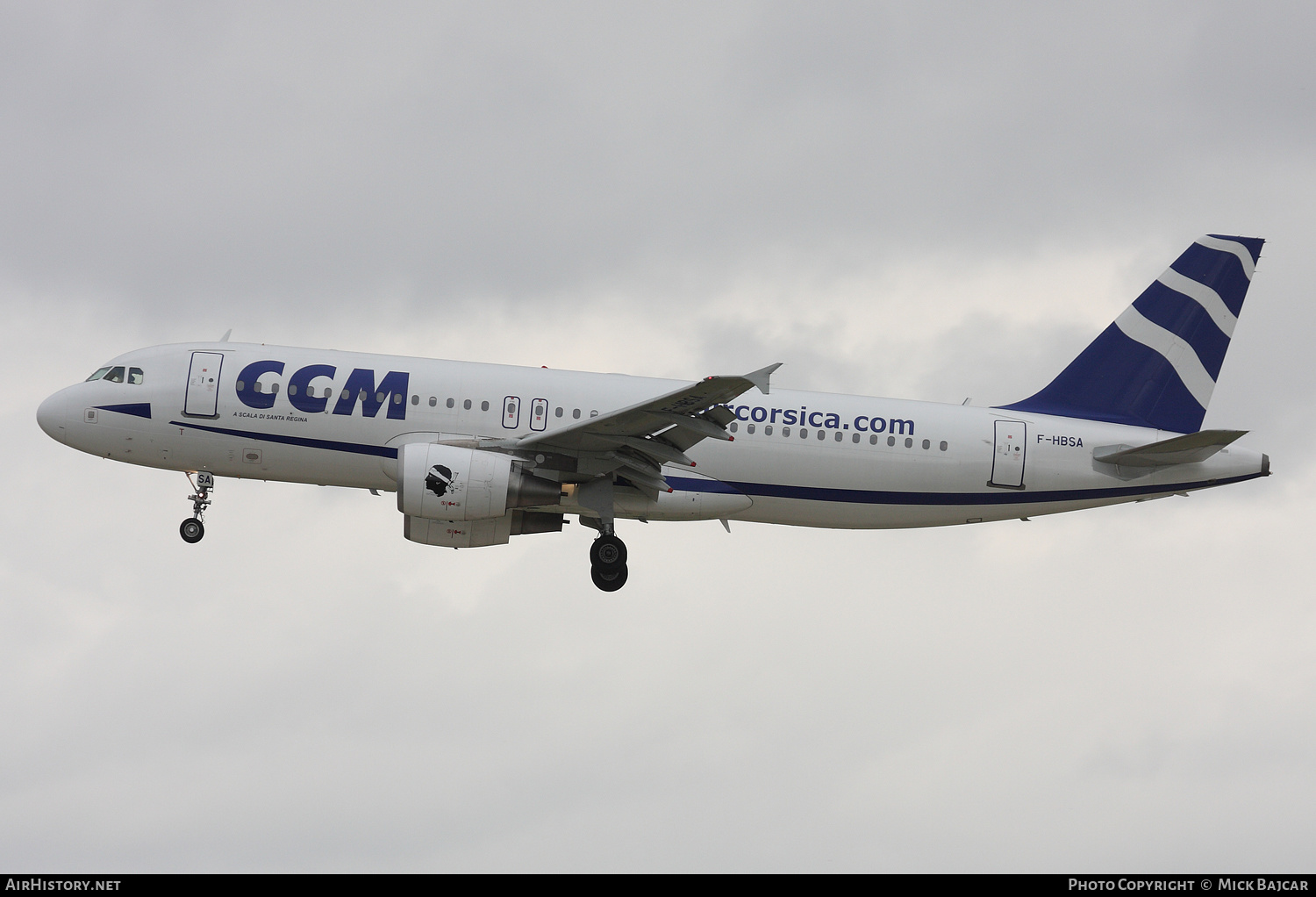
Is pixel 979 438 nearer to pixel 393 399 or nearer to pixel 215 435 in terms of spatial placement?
pixel 393 399

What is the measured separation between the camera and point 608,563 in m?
29.9

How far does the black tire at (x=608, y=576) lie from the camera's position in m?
29.9

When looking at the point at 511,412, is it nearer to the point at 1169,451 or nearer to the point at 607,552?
the point at 607,552

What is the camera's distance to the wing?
1041 inches

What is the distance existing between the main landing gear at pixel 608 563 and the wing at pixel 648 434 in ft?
4.48

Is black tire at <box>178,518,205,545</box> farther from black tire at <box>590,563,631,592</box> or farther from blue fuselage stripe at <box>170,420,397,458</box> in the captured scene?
black tire at <box>590,563,631,592</box>

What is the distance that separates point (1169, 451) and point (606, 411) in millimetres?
12241

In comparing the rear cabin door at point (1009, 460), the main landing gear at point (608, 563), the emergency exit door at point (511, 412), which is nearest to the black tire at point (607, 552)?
the main landing gear at point (608, 563)

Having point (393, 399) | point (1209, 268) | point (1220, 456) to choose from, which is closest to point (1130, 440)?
point (1220, 456)

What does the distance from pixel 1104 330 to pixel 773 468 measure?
31.6ft

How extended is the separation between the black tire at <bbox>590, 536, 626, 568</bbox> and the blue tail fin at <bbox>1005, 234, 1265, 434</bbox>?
32.8 feet

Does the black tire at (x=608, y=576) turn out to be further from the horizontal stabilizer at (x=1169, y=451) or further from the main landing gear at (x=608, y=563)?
the horizontal stabilizer at (x=1169, y=451)

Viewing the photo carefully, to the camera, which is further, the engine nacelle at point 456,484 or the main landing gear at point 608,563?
the main landing gear at point 608,563

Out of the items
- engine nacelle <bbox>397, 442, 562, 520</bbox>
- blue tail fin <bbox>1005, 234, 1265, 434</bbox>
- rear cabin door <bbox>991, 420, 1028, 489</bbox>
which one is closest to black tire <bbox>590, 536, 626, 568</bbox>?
engine nacelle <bbox>397, 442, 562, 520</bbox>
